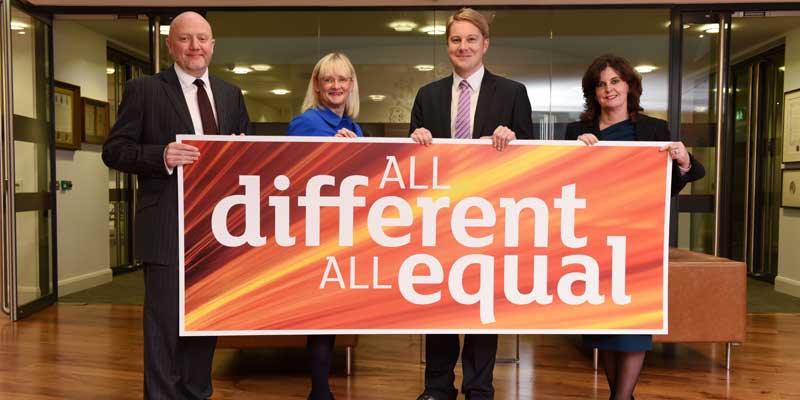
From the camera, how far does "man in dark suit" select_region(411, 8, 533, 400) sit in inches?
80.5

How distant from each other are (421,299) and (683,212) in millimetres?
3169

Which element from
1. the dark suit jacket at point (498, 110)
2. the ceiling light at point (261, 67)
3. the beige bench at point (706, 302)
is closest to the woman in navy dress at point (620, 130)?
the dark suit jacket at point (498, 110)

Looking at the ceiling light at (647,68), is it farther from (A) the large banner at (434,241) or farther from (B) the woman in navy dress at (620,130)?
(A) the large banner at (434,241)

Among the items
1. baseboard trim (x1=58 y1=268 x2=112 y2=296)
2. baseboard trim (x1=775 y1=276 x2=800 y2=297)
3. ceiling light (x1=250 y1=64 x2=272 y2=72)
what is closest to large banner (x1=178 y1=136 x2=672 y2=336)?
ceiling light (x1=250 y1=64 x2=272 y2=72)

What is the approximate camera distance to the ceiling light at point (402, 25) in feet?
14.4

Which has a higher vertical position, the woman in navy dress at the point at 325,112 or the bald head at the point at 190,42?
the bald head at the point at 190,42

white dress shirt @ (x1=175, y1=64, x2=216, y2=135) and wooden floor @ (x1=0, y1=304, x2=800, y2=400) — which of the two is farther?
wooden floor @ (x1=0, y1=304, x2=800, y2=400)

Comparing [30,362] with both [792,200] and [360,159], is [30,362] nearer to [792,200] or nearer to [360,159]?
[360,159]

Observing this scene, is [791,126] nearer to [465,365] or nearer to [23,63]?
[465,365]

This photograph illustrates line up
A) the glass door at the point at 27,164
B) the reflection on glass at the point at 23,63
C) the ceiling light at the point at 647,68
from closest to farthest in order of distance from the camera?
the glass door at the point at 27,164 → the reflection on glass at the point at 23,63 → the ceiling light at the point at 647,68

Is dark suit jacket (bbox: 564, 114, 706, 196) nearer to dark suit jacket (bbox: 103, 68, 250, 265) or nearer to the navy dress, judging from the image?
the navy dress

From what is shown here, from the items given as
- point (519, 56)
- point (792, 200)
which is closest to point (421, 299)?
point (519, 56)

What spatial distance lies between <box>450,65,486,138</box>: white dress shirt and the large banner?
265 mm

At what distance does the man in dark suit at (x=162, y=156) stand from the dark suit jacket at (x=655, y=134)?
119 centimetres
